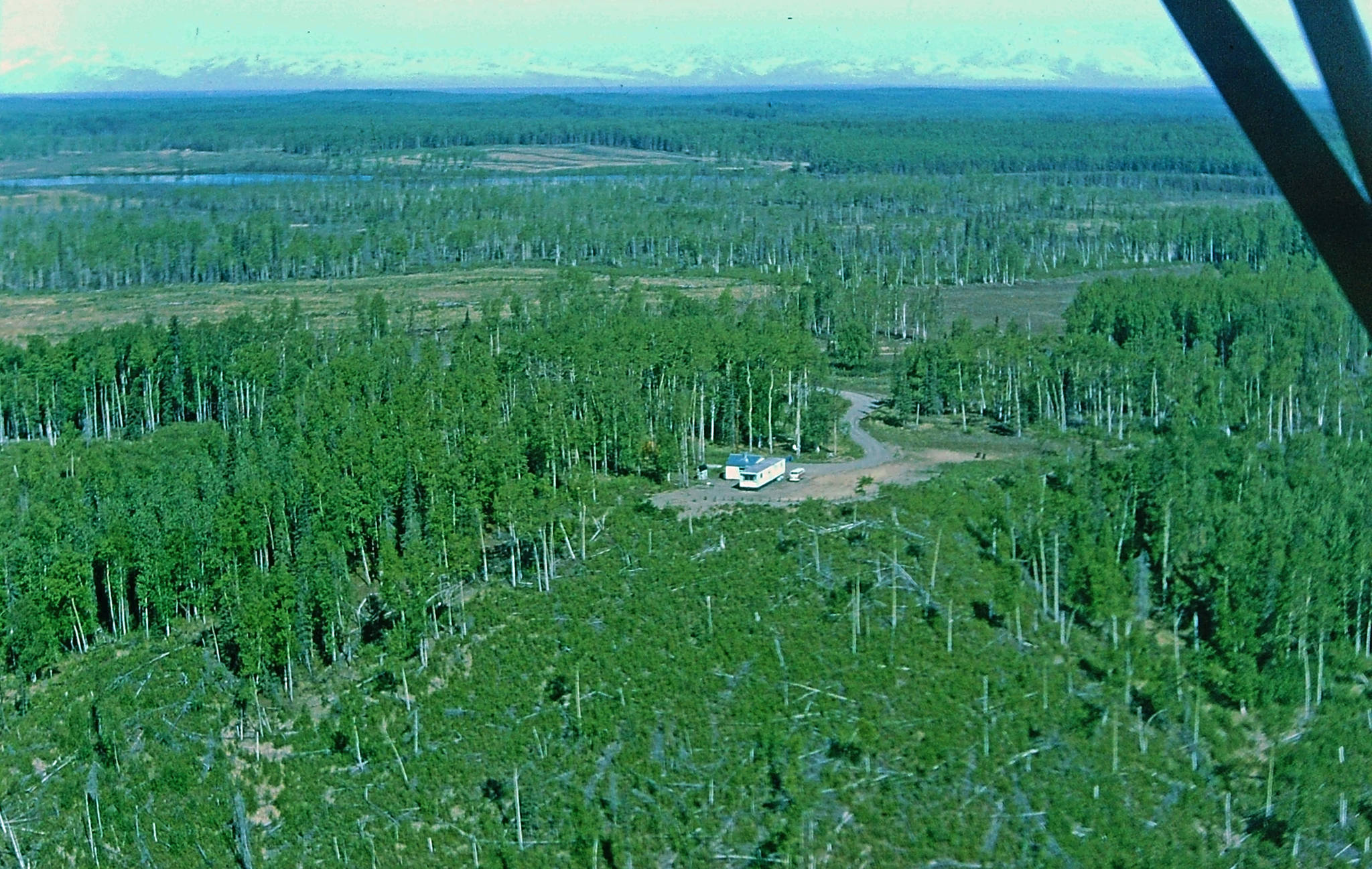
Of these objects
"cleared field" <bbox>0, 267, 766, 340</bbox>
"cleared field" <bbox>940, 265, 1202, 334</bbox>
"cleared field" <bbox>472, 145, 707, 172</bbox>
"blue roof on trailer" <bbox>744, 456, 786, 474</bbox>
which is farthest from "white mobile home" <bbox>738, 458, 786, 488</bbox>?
"cleared field" <bbox>472, 145, 707, 172</bbox>

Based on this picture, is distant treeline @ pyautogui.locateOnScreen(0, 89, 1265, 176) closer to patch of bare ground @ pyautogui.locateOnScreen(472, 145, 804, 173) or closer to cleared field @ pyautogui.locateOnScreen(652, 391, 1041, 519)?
patch of bare ground @ pyautogui.locateOnScreen(472, 145, 804, 173)

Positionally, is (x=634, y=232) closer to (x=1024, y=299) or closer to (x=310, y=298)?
(x=310, y=298)

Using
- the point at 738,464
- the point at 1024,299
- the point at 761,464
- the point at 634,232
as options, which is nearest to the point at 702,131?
the point at 634,232

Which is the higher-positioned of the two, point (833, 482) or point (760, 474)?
point (760, 474)

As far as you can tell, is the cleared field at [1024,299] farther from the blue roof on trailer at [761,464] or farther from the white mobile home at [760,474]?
the white mobile home at [760,474]

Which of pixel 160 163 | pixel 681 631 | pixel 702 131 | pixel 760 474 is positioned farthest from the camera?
pixel 702 131

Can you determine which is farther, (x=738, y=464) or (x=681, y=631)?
(x=738, y=464)

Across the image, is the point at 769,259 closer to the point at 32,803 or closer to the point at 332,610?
the point at 332,610
